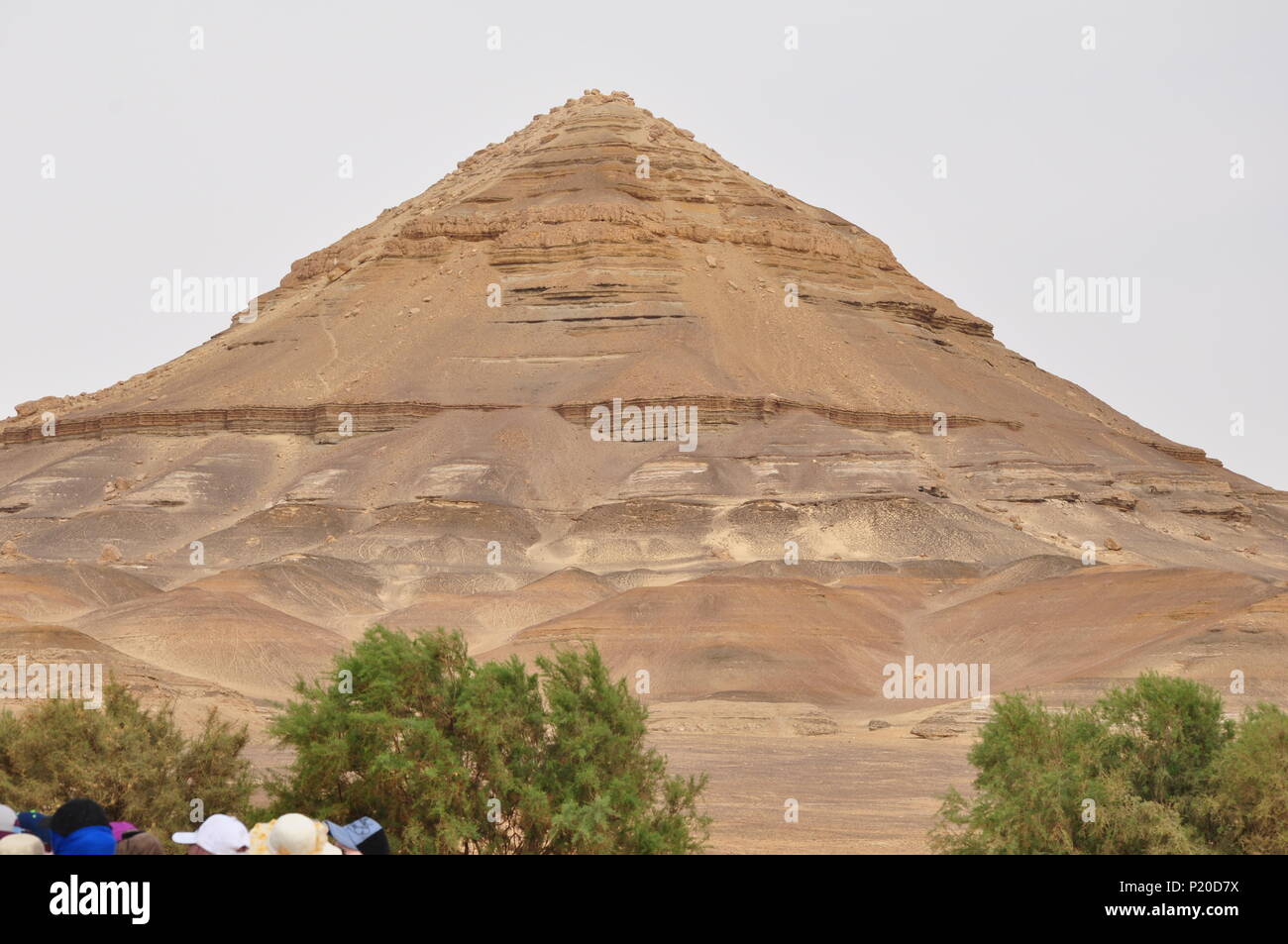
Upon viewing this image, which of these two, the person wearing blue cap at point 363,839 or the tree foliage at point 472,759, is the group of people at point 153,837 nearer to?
the person wearing blue cap at point 363,839

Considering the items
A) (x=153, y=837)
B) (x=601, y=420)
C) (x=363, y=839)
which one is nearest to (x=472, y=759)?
(x=363, y=839)

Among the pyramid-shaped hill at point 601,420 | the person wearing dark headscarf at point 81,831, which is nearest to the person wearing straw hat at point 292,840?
the person wearing dark headscarf at point 81,831

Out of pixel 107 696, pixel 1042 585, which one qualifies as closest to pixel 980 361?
pixel 1042 585

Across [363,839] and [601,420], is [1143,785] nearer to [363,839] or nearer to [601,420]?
[363,839]

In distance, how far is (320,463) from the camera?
98625 millimetres

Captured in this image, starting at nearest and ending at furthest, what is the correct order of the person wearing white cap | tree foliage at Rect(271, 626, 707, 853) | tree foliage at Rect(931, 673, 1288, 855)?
the person wearing white cap, tree foliage at Rect(271, 626, 707, 853), tree foliage at Rect(931, 673, 1288, 855)

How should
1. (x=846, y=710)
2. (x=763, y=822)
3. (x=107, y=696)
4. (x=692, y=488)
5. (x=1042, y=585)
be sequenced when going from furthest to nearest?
(x=692, y=488) < (x=1042, y=585) < (x=846, y=710) < (x=763, y=822) < (x=107, y=696)

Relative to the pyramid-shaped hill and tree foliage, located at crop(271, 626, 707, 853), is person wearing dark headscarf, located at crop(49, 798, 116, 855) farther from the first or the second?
the pyramid-shaped hill

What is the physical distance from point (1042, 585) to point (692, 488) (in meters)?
27.5

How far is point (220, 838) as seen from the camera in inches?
432

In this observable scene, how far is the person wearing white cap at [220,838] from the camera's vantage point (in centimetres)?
1084

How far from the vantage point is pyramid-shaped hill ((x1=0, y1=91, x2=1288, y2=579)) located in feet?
281

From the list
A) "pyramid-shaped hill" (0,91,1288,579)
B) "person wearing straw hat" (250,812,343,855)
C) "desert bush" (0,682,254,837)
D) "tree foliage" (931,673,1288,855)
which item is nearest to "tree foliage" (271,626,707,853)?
"desert bush" (0,682,254,837)
